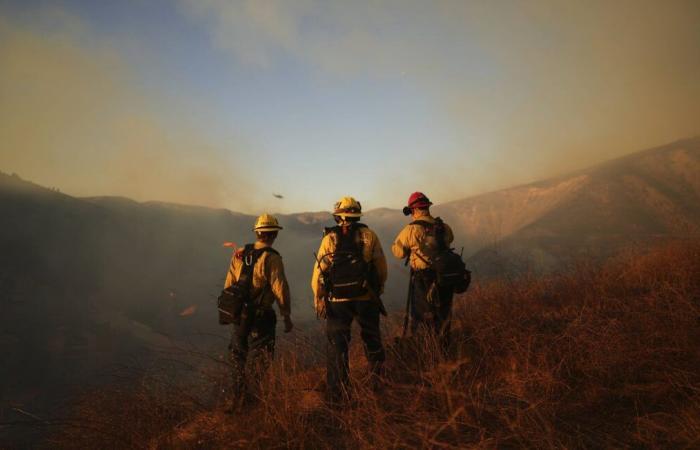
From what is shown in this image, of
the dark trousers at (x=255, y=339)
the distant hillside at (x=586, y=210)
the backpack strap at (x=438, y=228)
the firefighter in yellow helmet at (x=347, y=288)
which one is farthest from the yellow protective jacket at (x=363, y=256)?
the distant hillside at (x=586, y=210)

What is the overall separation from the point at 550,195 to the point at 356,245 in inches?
1595

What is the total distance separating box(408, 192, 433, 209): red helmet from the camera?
4398 millimetres

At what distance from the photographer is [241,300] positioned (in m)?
3.70

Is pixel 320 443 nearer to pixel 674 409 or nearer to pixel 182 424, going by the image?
pixel 182 424

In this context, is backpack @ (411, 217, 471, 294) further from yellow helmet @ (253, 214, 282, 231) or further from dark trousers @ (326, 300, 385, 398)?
yellow helmet @ (253, 214, 282, 231)

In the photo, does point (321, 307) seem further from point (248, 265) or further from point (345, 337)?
point (248, 265)

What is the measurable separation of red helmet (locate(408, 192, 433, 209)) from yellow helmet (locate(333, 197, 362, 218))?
0.95m

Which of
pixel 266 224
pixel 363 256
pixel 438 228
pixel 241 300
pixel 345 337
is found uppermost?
pixel 266 224

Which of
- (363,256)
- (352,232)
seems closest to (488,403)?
(363,256)

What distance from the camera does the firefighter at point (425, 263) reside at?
161 inches

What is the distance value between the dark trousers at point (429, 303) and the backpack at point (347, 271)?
0.98 meters

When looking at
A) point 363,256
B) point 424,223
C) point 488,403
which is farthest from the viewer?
point 424,223

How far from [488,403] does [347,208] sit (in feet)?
6.95

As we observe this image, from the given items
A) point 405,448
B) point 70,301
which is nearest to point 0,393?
point 70,301
